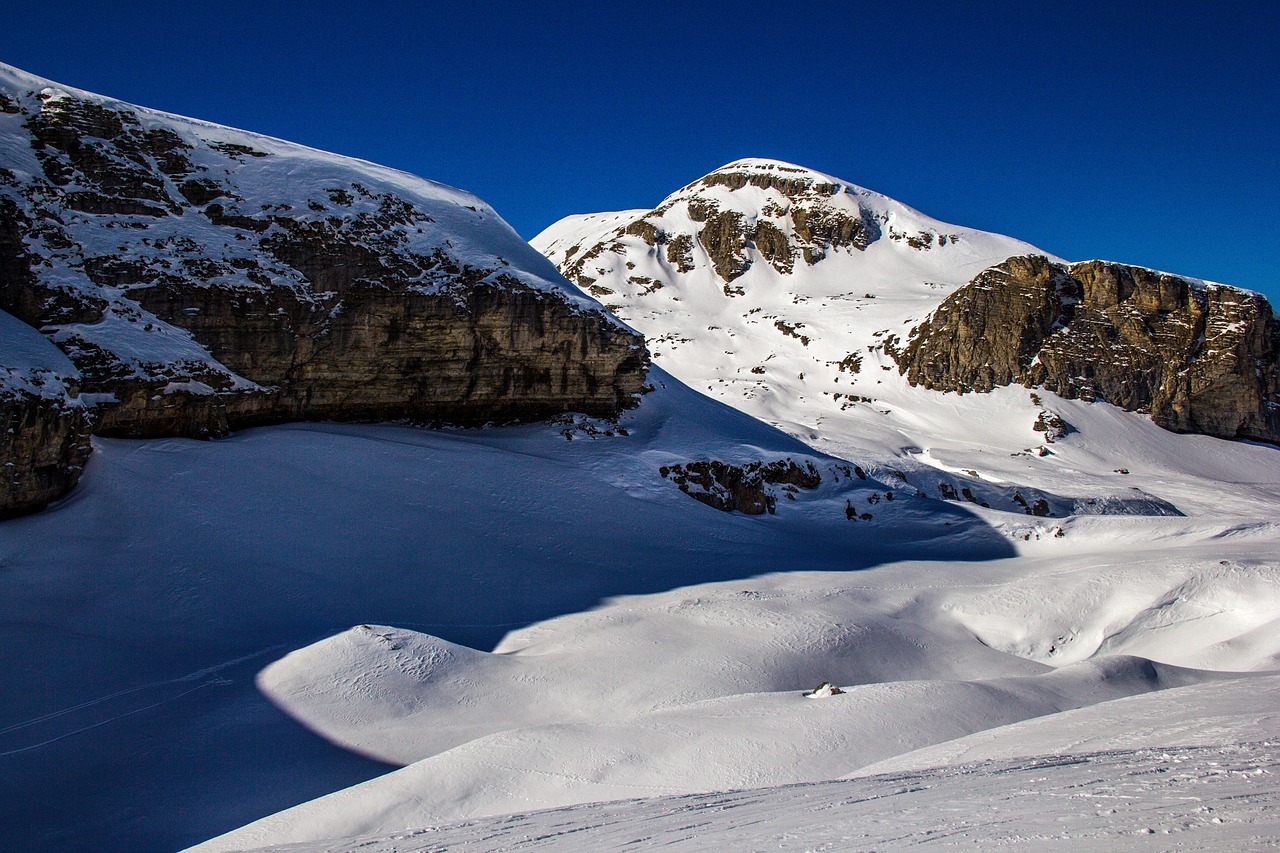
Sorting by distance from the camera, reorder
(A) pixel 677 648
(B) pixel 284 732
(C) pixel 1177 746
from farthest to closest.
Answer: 1. (A) pixel 677 648
2. (B) pixel 284 732
3. (C) pixel 1177 746

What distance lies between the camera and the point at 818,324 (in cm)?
5722

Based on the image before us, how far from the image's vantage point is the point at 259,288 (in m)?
24.3

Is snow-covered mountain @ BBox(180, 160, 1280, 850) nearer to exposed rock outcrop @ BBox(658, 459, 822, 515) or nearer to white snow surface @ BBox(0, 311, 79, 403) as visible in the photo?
exposed rock outcrop @ BBox(658, 459, 822, 515)

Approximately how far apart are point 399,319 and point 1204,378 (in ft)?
154

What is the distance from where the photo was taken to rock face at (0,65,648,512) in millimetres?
21438

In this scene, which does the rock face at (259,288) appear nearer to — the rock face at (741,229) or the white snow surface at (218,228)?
the white snow surface at (218,228)

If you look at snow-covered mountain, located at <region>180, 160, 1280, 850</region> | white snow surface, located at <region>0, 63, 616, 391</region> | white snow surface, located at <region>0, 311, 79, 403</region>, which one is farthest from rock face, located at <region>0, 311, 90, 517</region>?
snow-covered mountain, located at <region>180, 160, 1280, 850</region>

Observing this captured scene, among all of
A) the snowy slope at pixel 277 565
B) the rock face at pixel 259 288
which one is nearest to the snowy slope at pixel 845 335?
the snowy slope at pixel 277 565

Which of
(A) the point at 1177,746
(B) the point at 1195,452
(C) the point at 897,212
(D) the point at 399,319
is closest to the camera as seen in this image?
(A) the point at 1177,746

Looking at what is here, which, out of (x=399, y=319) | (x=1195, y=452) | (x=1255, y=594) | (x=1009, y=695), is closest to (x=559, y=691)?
(x=1009, y=695)

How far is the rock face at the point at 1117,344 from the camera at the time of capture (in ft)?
157

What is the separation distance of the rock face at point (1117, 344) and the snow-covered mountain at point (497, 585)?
34.1 ft

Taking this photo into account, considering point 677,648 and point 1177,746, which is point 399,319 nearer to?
point 677,648

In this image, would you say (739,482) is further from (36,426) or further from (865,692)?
(36,426)
